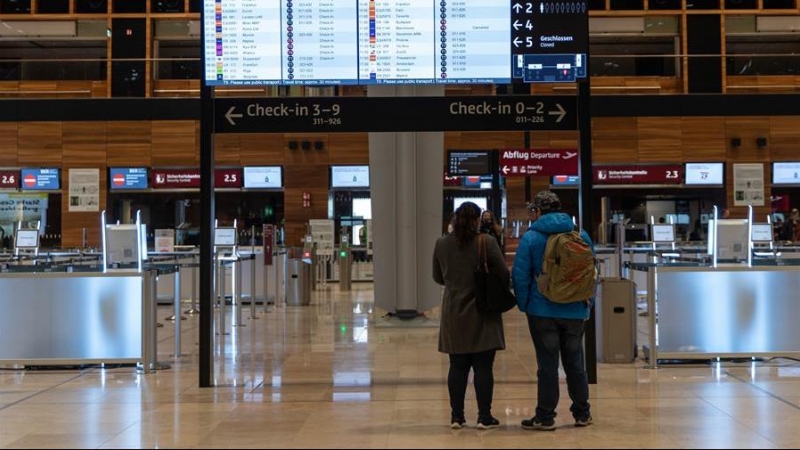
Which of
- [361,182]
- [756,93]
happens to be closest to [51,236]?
[361,182]

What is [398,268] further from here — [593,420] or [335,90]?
[593,420]

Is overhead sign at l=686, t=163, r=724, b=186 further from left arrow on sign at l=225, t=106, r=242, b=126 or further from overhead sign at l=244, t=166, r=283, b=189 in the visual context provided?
left arrow on sign at l=225, t=106, r=242, b=126

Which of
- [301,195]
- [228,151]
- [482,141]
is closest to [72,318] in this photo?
[301,195]

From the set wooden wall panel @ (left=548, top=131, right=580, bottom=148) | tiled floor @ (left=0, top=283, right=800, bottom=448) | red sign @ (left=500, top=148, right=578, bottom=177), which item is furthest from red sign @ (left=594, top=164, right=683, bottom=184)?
tiled floor @ (left=0, top=283, right=800, bottom=448)

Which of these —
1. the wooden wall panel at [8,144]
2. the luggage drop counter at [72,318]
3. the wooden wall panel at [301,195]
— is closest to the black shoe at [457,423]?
the luggage drop counter at [72,318]

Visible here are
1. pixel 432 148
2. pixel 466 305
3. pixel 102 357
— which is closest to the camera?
pixel 466 305

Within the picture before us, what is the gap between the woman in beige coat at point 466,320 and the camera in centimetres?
572

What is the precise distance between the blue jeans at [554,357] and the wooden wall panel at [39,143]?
20.9 meters

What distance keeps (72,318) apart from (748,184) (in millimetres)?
19449

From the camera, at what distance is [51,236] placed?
24266mm

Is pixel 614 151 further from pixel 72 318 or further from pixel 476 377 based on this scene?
pixel 476 377

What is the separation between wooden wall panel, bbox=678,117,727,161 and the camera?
23641 millimetres

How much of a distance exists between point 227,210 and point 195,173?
4.42 ft

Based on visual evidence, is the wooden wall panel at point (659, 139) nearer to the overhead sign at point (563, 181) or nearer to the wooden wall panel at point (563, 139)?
the wooden wall panel at point (563, 139)
